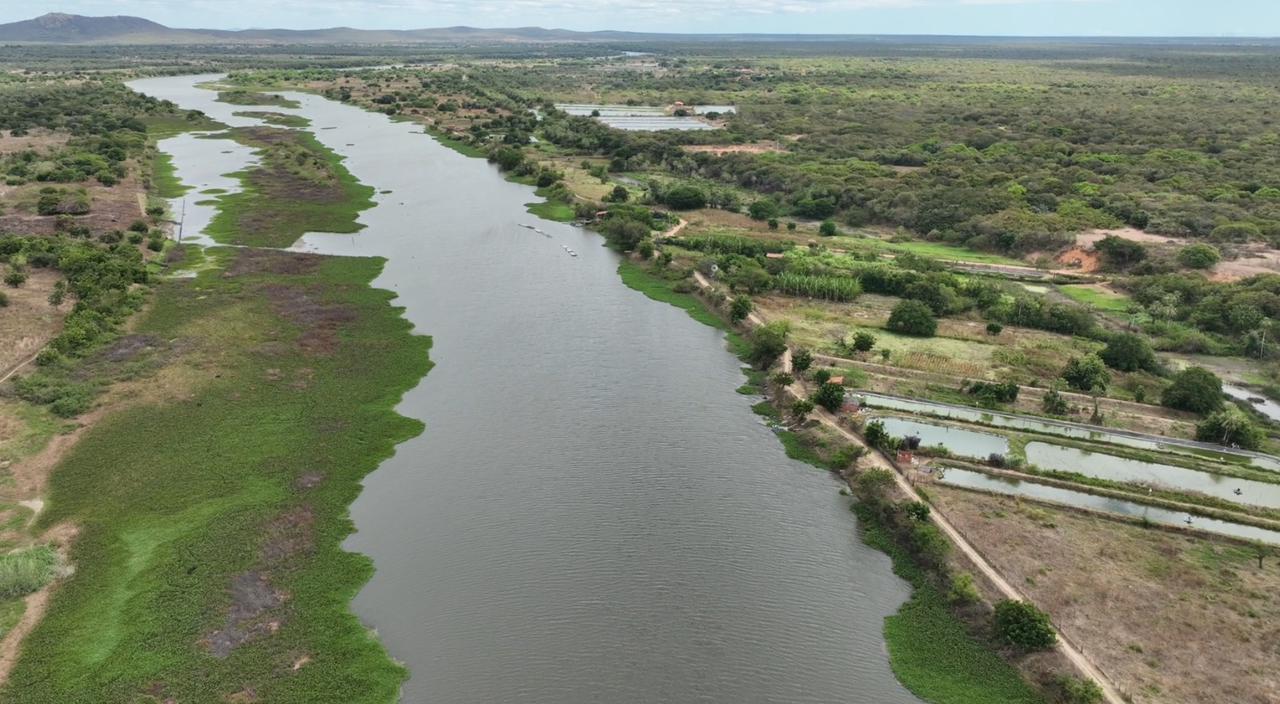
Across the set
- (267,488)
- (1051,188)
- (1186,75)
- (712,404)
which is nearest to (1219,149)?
(1051,188)

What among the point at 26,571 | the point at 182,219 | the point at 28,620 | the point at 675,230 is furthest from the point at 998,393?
the point at 182,219

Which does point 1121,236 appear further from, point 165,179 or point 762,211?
point 165,179

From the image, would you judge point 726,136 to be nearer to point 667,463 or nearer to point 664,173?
point 664,173

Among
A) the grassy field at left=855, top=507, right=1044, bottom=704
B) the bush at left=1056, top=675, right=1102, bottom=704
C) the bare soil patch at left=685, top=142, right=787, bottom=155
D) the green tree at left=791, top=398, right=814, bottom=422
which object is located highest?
the bare soil patch at left=685, top=142, right=787, bottom=155

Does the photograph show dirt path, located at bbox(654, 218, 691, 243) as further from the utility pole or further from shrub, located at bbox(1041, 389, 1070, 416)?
the utility pole

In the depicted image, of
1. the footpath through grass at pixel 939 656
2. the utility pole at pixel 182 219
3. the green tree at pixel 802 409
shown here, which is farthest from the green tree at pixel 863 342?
the utility pole at pixel 182 219

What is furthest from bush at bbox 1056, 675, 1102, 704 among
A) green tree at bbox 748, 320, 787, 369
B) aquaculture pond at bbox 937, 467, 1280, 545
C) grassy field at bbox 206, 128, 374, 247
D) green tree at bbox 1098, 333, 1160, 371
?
grassy field at bbox 206, 128, 374, 247
